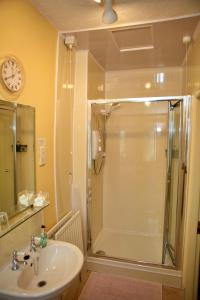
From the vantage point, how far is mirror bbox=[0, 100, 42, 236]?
4.63ft

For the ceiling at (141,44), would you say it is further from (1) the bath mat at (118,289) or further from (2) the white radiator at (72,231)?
(1) the bath mat at (118,289)

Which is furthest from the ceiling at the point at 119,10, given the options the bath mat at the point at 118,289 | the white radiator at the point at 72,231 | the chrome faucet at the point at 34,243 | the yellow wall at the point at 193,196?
the bath mat at the point at 118,289

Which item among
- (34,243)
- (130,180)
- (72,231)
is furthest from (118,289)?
(130,180)

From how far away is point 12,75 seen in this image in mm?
1415

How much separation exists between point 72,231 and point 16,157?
106 centimetres

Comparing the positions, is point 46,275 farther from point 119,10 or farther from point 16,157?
point 119,10

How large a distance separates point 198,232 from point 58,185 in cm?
140

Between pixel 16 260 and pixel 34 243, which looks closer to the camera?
pixel 16 260

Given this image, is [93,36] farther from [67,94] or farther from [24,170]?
[24,170]

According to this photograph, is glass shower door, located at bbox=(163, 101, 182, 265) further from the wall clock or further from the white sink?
the wall clock

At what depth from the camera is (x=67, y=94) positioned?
7.68 ft

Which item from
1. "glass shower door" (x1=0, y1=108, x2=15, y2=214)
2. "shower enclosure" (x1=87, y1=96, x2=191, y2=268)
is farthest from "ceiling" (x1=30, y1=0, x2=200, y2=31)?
"shower enclosure" (x1=87, y1=96, x2=191, y2=268)

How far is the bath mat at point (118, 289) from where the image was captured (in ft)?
6.79

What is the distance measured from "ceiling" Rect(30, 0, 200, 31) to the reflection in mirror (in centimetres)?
83
